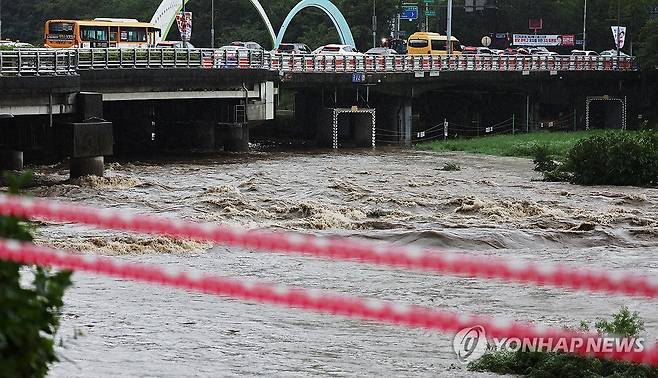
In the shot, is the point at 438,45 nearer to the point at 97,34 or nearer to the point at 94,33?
the point at 97,34

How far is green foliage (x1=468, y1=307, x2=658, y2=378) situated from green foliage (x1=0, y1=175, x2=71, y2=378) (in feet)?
24.9

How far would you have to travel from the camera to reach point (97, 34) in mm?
61531

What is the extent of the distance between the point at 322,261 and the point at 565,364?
10.7m

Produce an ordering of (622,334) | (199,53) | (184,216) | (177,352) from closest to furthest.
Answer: (622,334)
(177,352)
(184,216)
(199,53)

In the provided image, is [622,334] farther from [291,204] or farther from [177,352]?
[291,204]

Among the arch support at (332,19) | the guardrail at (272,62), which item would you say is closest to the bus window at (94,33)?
the guardrail at (272,62)

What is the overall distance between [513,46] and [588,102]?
17769 millimetres

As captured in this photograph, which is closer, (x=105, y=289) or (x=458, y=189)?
(x=105, y=289)

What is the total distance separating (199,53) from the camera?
168 ft

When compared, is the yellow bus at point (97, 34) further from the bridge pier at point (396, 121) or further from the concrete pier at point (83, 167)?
the concrete pier at point (83, 167)

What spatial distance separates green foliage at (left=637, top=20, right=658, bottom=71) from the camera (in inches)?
2822

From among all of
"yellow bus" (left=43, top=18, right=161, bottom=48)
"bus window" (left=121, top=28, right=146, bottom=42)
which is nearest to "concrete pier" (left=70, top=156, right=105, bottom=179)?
"yellow bus" (left=43, top=18, right=161, bottom=48)

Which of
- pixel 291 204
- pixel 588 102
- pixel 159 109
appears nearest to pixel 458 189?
pixel 291 204

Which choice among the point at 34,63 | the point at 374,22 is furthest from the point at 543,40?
the point at 34,63
